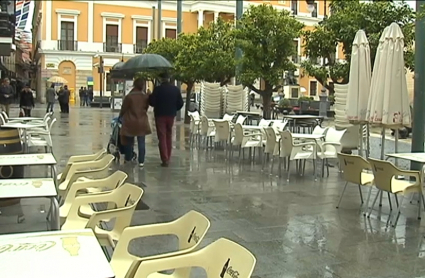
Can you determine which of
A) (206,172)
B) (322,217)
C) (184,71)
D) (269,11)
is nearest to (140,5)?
(184,71)

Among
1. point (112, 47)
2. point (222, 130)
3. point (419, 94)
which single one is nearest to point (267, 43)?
point (222, 130)

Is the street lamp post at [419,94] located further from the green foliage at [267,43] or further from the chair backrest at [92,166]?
the chair backrest at [92,166]

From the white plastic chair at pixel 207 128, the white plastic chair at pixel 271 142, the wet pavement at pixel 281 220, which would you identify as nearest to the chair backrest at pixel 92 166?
the wet pavement at pixel 281 220

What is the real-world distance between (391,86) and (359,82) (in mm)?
1079

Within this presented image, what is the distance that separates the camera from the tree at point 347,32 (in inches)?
446

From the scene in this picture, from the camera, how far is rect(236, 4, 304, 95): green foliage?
13.6m

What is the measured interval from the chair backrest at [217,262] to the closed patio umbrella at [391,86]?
5.88 m

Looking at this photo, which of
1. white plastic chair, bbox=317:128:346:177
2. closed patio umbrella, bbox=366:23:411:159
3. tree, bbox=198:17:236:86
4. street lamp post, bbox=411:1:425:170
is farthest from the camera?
tree, bbox=198:17:236:86

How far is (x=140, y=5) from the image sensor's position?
52344 mm

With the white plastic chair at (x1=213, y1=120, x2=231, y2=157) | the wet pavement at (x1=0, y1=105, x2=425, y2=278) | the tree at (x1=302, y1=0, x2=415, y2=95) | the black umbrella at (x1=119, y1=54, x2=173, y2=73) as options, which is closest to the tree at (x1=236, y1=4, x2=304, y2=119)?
the tree at (x1=302, y1=0, x2=415, y2=95)

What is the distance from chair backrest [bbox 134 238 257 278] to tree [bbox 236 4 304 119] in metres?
11.2

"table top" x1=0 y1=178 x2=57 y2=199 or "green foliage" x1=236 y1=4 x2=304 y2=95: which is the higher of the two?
"green foliage" x1=236 y1=4 x2=304 y2=95

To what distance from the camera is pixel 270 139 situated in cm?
995

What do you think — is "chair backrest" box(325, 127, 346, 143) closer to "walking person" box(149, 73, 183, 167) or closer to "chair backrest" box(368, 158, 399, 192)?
"walking person" box(149, 73, 183, 167)
